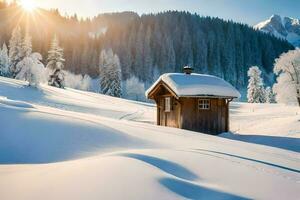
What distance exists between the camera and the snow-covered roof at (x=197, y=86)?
25891 mm

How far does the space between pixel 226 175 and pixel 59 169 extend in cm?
366

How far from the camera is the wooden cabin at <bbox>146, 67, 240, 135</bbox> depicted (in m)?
26.2

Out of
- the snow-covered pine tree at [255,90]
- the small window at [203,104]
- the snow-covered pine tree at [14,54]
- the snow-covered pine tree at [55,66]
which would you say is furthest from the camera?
the snow-covered pine tree at [255,90]

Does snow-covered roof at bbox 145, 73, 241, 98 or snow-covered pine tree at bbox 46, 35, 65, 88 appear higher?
snow-covered pine tree at bbox 46, 35, 65, 88

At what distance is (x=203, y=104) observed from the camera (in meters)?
26.8

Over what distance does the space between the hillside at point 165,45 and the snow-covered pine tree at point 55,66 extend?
61.8 metres

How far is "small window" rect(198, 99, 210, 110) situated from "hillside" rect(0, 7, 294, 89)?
328 ft

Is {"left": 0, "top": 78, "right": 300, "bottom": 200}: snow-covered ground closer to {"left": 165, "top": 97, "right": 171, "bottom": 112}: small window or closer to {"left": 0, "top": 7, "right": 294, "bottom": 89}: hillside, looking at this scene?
{"left": 165, "top": 97, "right": 171, "bottom": 112}: small window

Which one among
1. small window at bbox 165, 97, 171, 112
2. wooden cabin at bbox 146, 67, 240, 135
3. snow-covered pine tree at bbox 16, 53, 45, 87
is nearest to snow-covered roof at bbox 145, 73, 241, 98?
wooden cabin at bbox 146, 67, 240, 135

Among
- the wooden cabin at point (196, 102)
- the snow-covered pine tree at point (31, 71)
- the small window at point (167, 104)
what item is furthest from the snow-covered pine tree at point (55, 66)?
the small window at point (167, 104)

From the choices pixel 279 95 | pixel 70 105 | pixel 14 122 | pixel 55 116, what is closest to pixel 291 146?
pixel 279 95

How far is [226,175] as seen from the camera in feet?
27.0

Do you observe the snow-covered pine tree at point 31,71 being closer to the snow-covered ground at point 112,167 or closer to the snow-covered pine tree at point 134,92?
the snow-covered ground at point 112,167

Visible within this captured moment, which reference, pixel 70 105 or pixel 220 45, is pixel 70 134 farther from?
pixel 220 45
